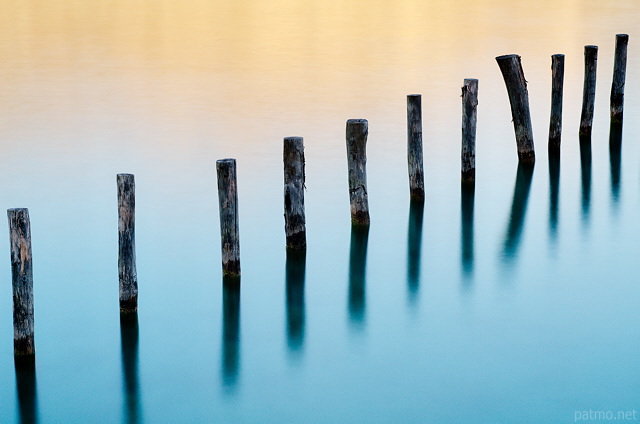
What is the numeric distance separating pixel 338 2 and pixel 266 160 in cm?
2347

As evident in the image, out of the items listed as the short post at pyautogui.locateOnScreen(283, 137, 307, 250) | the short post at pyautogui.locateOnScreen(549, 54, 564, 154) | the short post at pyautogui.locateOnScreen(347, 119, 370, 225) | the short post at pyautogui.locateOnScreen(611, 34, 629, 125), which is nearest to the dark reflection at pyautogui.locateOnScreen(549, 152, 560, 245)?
the short post at pyautogui.locateOnScreen(549, 54, 564, 154)

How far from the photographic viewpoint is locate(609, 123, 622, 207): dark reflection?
501 inches

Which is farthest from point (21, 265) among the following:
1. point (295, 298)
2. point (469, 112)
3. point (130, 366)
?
point (469, 112)

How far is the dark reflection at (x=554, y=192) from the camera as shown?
37.4ft

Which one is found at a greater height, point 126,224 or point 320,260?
point 126,224

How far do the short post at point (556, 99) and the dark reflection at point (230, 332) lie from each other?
18.7 feet

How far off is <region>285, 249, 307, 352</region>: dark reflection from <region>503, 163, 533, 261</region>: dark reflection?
2.05 metres

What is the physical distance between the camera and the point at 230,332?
8617mm

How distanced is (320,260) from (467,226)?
6.64 ft

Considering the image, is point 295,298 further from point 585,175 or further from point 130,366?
point 585,175

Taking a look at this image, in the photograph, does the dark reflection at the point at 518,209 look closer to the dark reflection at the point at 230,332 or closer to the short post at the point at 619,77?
the short post at the point at 619,77

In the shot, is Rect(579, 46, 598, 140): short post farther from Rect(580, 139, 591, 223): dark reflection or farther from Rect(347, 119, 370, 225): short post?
Rect(347, 119, 370, 225): short post

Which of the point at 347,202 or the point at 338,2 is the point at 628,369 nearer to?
the point at 347,202

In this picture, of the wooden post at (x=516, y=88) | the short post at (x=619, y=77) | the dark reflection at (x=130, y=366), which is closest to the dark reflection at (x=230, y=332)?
the dark reflection at (x=130, y=366)
